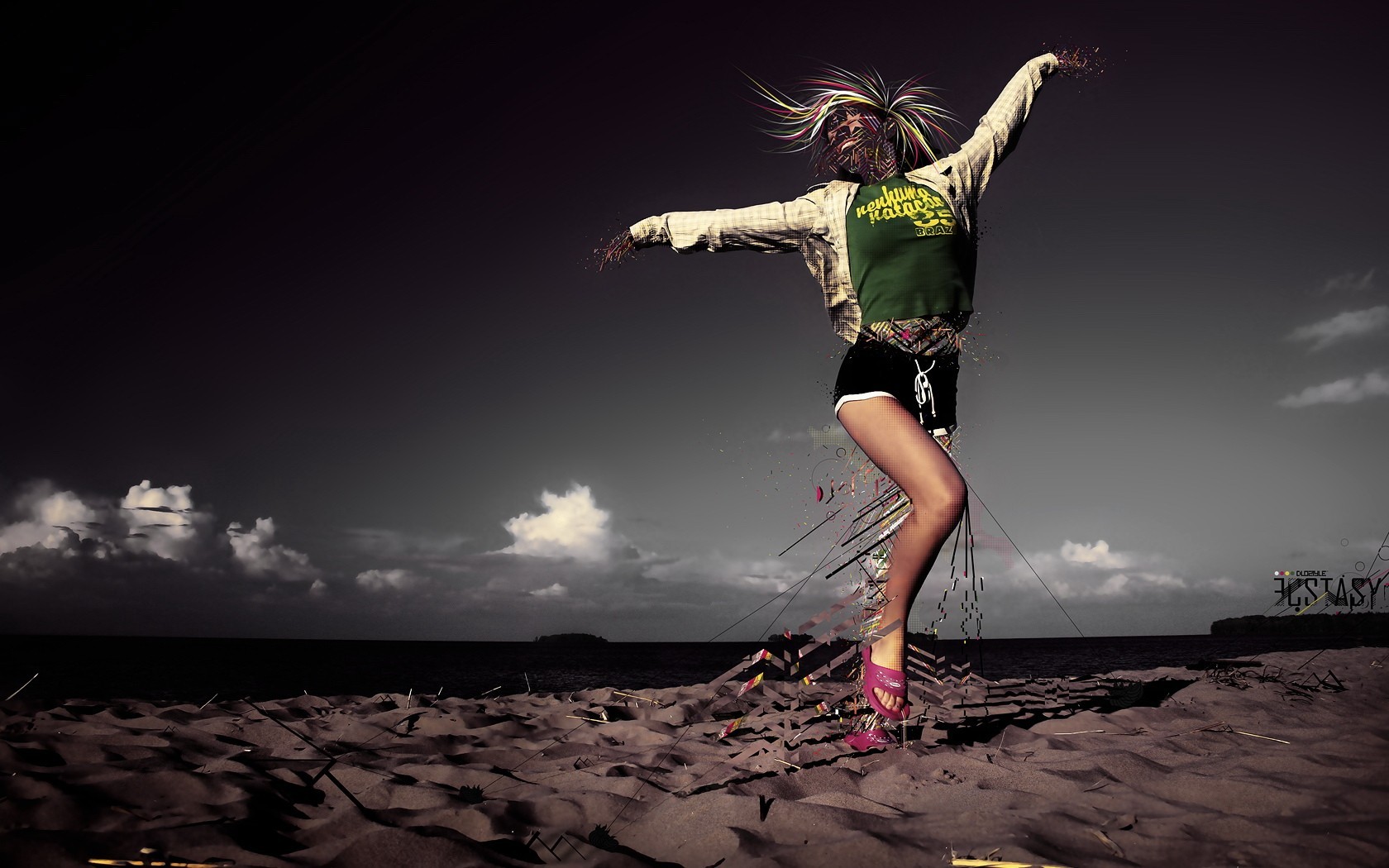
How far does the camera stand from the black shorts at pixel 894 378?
101 inches

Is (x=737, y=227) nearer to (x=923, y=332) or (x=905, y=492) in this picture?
(x=923, y=332)

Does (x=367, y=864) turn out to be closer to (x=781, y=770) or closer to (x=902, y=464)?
(x=781, y=770)

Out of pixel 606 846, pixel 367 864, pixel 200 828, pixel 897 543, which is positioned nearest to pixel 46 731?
pixel 200 828

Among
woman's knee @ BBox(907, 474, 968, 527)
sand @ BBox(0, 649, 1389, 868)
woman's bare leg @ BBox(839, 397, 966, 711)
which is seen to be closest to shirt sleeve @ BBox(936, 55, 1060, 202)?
woman's bare leg @ BBox(839, 397, 966, 711)

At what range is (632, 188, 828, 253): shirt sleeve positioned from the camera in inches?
104

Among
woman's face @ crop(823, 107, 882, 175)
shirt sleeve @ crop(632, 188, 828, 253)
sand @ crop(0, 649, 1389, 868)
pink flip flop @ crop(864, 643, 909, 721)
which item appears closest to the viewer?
sand @ crop(0, 649, 1389, 868)

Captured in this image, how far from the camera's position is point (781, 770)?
2.28 meters

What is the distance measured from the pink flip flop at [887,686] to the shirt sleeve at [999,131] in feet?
6.29

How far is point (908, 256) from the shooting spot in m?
2.55

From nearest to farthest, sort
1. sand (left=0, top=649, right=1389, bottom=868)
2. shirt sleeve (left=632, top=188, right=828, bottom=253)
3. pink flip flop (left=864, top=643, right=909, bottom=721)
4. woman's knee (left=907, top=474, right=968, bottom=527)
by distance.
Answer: sand (left=0, top=649, right=1389, bottom=868)
woman's knee (left=907, top=474, right=968, bottom=527)
pink flip flop (left=864, top=643, right=909, bottom=721)
shirt sleeve (left=632, top=188, right=828, bottom=253)

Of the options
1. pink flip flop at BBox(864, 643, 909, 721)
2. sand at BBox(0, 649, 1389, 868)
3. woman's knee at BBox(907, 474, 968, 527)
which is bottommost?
sand at BBox(0, 649, 1389, 868)

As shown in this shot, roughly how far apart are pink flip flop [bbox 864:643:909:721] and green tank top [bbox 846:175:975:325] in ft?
4.24

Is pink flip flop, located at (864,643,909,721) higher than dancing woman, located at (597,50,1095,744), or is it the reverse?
dancing woman, located at (597,50,1095,744)

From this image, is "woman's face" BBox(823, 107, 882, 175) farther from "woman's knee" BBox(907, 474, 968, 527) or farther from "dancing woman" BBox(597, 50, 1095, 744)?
"woman's knee" BBox(907, 474, 968, 527)
